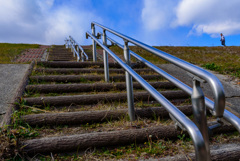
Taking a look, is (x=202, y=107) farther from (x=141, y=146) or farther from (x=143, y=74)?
(x=143, y=74)

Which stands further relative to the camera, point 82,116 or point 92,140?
point 82,116

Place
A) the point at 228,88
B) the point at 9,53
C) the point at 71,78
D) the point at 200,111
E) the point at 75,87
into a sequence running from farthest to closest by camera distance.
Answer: the point at 9,53 → the point at 228,88 → the point at 71,78 → the point at 75,87 → the point at 200,111

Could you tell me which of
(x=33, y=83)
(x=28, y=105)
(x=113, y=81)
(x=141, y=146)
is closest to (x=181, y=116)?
(x=141, y=146)

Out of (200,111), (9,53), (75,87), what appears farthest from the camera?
(9,53)

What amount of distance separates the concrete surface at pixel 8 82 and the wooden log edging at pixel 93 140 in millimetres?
763

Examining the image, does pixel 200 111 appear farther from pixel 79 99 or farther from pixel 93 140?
pixel 79 99

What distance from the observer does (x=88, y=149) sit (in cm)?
177

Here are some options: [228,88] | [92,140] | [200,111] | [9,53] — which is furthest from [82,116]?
[9,53]

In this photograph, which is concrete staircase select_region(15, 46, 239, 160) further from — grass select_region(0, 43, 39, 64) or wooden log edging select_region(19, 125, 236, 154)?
grass select_region(0, 43, 39, 64)

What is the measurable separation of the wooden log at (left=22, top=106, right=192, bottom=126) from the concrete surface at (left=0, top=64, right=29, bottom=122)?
0.42 m

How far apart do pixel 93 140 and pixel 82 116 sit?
0.46 meters

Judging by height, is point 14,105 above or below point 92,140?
above

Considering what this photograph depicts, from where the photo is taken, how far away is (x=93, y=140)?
69.7 inches

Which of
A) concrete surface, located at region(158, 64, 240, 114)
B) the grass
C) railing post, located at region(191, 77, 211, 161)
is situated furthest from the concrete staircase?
the grass
